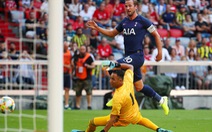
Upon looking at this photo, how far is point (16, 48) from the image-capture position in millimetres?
14000

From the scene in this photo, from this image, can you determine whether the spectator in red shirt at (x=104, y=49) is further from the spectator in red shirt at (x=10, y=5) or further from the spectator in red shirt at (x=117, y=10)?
the spectator in red shirt at (x=10, y=5)

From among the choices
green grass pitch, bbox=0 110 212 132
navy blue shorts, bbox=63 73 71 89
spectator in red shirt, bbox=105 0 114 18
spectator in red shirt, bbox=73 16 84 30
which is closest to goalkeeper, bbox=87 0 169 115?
green grass pitch, bbox=0 110 212 132

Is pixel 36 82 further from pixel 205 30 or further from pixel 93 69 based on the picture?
pixel 205 30

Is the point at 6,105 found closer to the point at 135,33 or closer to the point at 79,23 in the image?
→ the point at 135,33

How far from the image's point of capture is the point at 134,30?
537 inches

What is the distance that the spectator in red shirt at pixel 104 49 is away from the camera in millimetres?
23703

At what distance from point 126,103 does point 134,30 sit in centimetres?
297

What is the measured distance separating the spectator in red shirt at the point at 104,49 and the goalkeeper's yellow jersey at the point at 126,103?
12440 mm

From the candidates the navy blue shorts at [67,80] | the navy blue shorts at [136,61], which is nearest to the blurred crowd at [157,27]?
the navy blue shorts at [67,80]

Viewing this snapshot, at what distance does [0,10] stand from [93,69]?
454 centimetres

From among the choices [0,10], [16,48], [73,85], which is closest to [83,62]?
[73,85]

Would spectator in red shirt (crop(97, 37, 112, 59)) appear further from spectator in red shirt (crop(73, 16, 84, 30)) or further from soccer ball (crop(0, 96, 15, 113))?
soccer ball (crop(0, 96, 15, 113))

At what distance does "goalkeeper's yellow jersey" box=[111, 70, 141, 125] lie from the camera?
1073cm

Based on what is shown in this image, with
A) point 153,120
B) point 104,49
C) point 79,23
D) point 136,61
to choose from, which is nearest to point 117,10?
point 79,23
